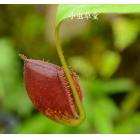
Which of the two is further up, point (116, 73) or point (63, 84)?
point (63, 84)

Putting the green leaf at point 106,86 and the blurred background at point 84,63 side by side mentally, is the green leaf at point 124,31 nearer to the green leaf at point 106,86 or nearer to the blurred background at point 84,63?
the blurred background at point 84,63

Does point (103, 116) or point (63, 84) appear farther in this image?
point (103, 116)

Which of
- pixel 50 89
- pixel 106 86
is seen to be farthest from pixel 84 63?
pixel 50 89

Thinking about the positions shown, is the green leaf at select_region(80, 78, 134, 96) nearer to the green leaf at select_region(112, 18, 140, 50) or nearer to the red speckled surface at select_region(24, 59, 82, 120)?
the green leaf at select_region(112, 18, 140, 50)

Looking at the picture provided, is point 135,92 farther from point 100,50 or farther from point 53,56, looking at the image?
point 53,56

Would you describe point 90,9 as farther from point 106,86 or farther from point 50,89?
point 106,86

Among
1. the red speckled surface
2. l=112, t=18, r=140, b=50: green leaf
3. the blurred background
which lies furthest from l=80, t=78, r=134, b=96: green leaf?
the red speckled surface
